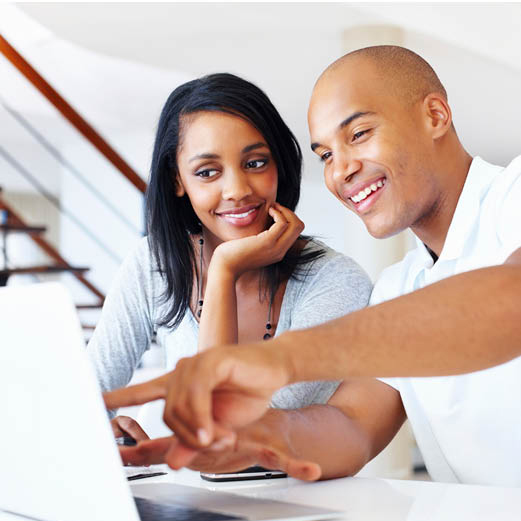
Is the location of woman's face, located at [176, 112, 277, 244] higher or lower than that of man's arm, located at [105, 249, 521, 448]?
higher

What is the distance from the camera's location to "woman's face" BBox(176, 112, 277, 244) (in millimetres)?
1633

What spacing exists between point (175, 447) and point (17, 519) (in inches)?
10.0

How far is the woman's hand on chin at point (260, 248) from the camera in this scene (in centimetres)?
162

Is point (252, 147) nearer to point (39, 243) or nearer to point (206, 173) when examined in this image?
point (206, 173)

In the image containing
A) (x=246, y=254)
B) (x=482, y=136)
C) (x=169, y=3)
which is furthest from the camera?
(x=482, y=136)

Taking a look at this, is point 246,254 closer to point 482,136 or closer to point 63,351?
point 63,351

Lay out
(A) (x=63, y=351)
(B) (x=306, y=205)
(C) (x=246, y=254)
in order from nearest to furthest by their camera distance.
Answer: (A) (x=63, y=351), (C) (x=246, y=254), (B) (x=306, y=205)

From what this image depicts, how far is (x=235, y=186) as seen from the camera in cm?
162

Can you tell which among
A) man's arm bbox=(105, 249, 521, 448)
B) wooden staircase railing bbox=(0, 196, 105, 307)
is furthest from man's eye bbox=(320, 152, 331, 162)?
wooden staircase railing bbox=(0, 196, 105, 307)

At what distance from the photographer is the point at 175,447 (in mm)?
699

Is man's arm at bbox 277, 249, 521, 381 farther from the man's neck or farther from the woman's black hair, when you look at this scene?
the woman's black hair

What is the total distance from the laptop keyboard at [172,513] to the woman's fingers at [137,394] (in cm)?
11

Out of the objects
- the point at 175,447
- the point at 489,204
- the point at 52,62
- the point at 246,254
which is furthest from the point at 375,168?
the point at 52,62

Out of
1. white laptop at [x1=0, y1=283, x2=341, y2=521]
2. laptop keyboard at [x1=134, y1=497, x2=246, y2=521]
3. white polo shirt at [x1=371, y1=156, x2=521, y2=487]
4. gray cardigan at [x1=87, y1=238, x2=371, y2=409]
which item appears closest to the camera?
white laptop at [x1=0, y1=283, x2=341, y2=521]
